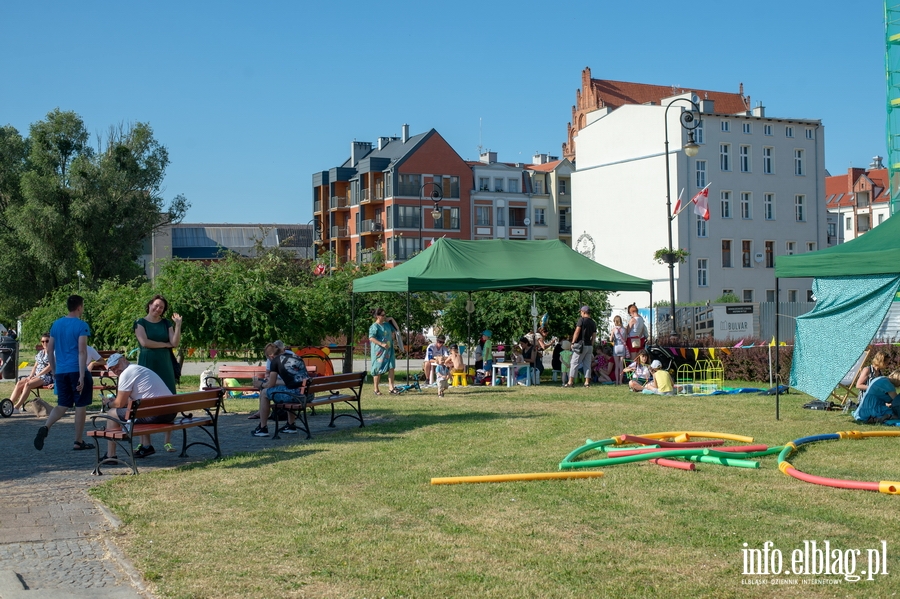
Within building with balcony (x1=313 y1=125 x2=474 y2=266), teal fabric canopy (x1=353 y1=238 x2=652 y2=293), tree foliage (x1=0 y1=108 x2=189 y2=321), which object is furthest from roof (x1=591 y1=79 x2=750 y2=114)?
teal fabric canopy (x1=353 y1=238 x2=652 y2=293)

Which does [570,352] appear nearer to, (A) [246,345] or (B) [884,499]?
(A) [246,345]

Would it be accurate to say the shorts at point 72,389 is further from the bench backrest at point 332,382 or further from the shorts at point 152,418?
the bench backrest at point 332,382

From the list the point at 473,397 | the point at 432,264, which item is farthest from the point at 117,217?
the point at 473,397

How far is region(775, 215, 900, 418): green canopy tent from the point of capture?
1324cm

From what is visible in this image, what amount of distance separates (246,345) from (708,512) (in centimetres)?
1686

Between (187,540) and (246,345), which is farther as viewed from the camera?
(246,345)

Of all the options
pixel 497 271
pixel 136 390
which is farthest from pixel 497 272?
pixel 136 390

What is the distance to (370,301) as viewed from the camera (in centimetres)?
2689

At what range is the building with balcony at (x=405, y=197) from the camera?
258 ft

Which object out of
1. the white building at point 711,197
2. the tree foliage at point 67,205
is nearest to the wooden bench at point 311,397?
the tree foliage at point 67,205

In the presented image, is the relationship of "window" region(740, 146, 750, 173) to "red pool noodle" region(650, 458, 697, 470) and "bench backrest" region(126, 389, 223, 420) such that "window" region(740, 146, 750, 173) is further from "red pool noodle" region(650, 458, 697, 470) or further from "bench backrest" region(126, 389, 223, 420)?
"bench backrest" region(126, 389, 223, 420)

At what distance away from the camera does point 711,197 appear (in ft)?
201

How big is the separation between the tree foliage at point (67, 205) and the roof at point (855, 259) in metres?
42.5

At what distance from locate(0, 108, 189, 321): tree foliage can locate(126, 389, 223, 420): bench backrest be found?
1635 inches
